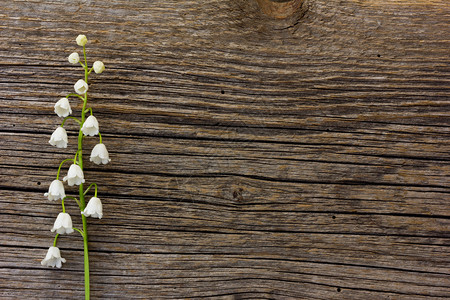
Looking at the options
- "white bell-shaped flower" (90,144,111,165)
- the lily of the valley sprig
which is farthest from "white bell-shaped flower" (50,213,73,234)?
"white bell-shaped flower" (90,144,111,165)

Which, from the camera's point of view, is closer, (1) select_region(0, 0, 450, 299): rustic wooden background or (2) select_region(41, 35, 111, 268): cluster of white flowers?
(2) select_region(41, 35, 111, 268): cluster of white flowers

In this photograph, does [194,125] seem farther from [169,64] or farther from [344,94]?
[344,94]

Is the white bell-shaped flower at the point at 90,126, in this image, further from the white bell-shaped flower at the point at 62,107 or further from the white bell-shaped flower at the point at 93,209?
the white bell-shaped flower at the point at 93,209

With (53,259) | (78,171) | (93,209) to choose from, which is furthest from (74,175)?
(53,259)

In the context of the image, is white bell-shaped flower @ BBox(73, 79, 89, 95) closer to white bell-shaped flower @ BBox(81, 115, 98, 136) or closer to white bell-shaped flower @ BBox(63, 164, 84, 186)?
white bell-shaped flower @ BBox(81, 115, 98, 136)

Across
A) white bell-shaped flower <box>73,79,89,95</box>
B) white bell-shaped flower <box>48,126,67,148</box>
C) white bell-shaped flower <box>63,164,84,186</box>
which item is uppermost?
white bell-shaped flower <box>73,79,89,95</box>

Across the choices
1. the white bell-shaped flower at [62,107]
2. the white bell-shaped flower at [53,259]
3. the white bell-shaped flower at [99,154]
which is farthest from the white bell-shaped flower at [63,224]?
the white bell-shaped flower at [62,107]
